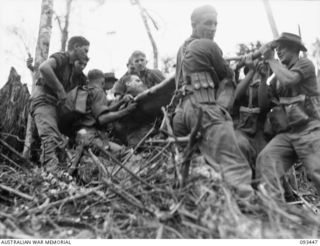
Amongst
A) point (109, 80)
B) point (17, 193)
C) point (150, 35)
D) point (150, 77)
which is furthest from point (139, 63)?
point (150, 35)

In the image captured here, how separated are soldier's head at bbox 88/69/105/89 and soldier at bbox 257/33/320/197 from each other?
2.56 m

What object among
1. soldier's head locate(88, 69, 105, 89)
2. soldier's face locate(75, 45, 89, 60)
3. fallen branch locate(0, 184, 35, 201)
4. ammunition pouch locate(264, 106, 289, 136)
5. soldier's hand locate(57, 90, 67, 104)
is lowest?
ammunition pouch locate(264, 106, 289, 136)

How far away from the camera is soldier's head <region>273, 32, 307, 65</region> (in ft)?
15.5

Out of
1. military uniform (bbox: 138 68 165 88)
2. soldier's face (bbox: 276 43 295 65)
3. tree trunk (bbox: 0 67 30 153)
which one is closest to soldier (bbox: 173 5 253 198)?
soldier's face (bbox: 276 43 295 65)

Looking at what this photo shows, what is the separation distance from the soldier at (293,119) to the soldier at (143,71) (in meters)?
2.08

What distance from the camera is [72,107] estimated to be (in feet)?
18.1

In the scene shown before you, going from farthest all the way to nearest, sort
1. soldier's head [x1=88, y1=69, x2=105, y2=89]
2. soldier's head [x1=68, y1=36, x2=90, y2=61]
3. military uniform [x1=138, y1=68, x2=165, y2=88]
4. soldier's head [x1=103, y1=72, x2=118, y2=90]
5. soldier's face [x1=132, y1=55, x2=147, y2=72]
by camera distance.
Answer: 1. soldier's head [x1=103, y1=72, x2=118, y2=90]
2. soldier's face [x1=132, y1=55, x2=147, y2=72]
3. military uniform [x1=138, y1=68, x2=165, y2=88]
4. soldier's head [x1=88, y1=69, x2=105, y2=89]
5. soldier's head [x1=68, y1=36, x2=90, y2=61]

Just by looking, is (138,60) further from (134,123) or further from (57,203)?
(57,203)

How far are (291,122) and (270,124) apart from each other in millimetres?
255

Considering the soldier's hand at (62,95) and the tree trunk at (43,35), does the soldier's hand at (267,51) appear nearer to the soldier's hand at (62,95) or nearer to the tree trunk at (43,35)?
the soldier's hand at (62,95)

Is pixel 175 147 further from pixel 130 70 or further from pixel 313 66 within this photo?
pixel 130 70

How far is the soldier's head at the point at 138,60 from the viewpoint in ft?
21.0

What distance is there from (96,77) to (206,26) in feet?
7.19

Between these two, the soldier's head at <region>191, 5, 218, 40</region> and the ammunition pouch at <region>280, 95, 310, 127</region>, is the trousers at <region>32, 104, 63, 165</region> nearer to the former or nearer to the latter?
the soldier's head at <region>191, 5, 218, 40</region>
